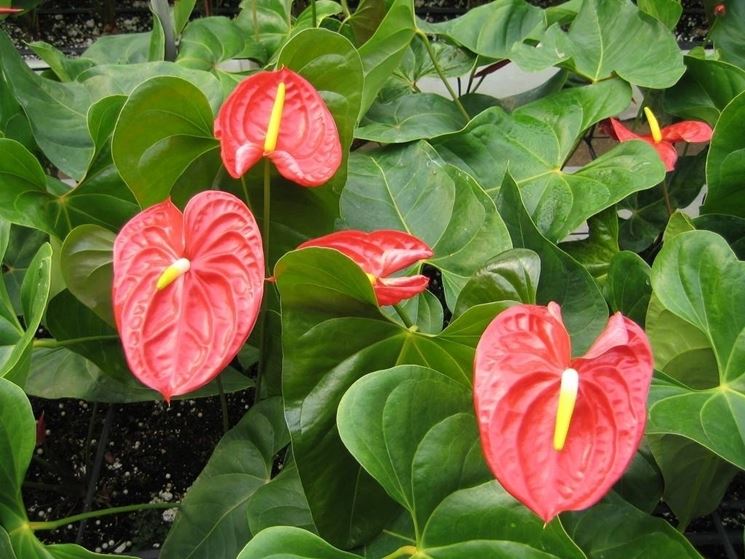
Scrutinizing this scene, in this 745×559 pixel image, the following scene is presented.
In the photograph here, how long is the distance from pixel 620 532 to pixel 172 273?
0.39 meters

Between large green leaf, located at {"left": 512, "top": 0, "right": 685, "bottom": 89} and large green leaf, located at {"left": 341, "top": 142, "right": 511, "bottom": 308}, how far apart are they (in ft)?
0.75

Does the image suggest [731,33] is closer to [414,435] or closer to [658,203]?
[658,203]

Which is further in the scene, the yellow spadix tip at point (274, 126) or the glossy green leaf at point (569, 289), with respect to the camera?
the glossy green leaf at point (569, 289)

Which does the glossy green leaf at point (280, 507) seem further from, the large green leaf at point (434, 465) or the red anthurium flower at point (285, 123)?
the red anthurium flower at point (285, 123)

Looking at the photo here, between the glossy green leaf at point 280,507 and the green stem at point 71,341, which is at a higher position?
the green stem at point 71,341

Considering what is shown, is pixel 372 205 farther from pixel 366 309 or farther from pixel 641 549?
pixel 641 549

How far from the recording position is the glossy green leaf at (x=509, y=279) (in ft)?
1.67

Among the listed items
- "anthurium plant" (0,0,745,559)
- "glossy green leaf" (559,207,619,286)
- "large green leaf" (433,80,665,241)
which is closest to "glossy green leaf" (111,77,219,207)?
"anthurium plant" (0,0,745,559)

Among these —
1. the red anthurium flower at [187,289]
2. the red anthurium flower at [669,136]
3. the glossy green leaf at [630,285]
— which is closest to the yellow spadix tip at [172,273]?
the red anthurium flower at [187,289]

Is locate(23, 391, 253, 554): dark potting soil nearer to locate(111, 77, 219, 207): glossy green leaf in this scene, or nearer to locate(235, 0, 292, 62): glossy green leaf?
locate(111, 77, 219, 207): glossy green leaf

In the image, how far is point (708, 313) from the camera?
0.58 meters

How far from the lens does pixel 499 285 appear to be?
52 centimetres

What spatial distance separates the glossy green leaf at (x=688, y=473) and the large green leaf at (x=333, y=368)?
0.21m

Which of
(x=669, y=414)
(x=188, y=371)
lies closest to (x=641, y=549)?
(x=669, y=414)
